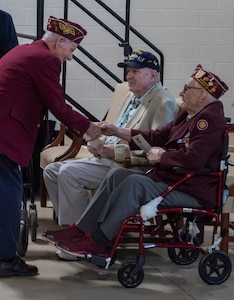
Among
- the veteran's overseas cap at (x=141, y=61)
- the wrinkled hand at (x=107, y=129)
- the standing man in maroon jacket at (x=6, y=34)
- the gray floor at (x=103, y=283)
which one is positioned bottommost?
the gray floor at (x=103, y=283)

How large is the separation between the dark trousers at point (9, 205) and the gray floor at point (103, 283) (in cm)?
16

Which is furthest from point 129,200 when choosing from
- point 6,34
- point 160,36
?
point 160,36

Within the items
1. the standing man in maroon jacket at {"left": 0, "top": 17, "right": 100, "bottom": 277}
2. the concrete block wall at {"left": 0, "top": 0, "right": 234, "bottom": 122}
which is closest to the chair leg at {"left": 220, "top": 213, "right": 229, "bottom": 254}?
the standing man in maroon jacket at {"left": 0, "top": 17, "right": 100, "bottom": 277}

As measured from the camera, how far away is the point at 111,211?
3348mm

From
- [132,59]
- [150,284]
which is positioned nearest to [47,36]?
[132,59]

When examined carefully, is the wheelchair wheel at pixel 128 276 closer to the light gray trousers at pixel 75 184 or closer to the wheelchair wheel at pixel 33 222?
the light gray trousers at pixel 75 184

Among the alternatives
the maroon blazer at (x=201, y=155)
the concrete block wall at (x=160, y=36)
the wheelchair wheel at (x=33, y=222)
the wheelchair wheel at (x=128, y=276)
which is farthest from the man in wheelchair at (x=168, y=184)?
the concrete block wall at (x=160, y=36)

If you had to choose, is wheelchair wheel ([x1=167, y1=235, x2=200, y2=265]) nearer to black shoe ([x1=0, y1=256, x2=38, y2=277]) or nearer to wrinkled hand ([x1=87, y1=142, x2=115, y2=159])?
wrinkled hand ([x1=87, y1=142, x2=115, y2=159])

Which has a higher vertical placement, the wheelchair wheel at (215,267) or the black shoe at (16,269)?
the wheelchair wheel at (215,267)

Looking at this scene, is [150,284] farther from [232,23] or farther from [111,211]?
[232,23]

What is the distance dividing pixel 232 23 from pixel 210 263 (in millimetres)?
3448

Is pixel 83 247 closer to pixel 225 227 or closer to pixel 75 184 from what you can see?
pixel 75 184

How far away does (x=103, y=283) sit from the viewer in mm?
3377

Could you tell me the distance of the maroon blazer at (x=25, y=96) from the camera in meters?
3.32
